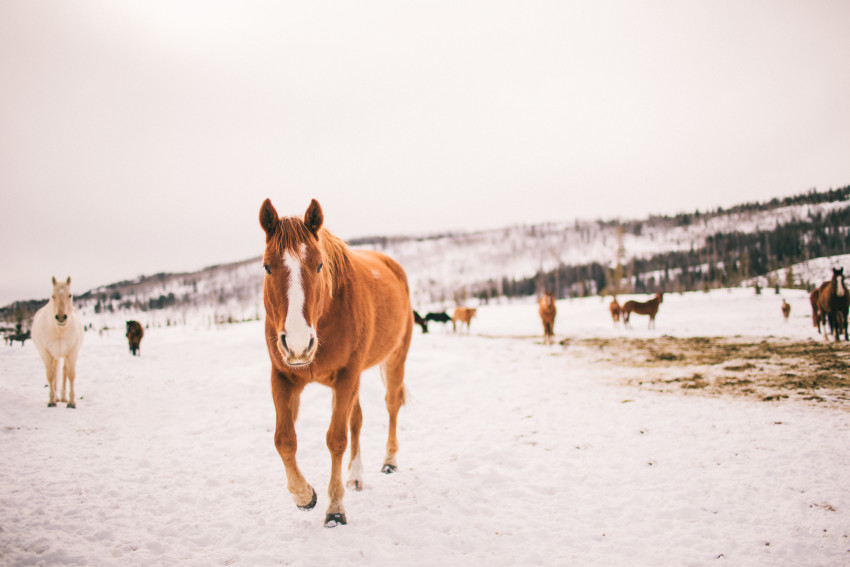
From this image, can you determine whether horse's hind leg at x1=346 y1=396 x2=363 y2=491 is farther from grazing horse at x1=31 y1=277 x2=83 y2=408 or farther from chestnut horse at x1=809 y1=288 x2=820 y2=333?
chestnut horse at x1=809 y1=288 x2=820 y2=333

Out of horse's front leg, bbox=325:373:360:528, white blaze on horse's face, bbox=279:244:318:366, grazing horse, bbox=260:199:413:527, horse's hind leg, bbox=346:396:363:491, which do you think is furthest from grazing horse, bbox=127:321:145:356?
white blaze on horse's face, bbox=279:244:318:366

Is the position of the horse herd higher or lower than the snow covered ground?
higher

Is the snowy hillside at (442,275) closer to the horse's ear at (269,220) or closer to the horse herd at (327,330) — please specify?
the horse herd at (327,330)

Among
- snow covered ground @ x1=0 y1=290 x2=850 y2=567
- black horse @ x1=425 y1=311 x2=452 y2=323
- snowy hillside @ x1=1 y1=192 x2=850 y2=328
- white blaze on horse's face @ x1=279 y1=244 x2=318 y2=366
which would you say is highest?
snowy hillside @ x1=1 y1=192 x2=850 y2=328

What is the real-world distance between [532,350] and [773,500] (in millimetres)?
13094

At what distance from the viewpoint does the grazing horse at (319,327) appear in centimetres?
280

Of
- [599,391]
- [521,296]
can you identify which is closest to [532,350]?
[599,391]

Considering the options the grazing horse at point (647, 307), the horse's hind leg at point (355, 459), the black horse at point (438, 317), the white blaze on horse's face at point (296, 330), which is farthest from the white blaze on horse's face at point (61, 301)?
the grazing horse at point (647, 307)

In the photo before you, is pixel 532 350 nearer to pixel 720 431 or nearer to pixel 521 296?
pixel 720 431

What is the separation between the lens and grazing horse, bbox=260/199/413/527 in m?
2.80

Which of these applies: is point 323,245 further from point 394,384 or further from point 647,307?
point 647,307

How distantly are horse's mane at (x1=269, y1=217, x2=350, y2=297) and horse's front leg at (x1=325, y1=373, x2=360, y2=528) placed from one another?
88 cm

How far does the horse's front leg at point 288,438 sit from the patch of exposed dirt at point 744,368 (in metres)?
7.81

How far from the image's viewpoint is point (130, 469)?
460 cm
